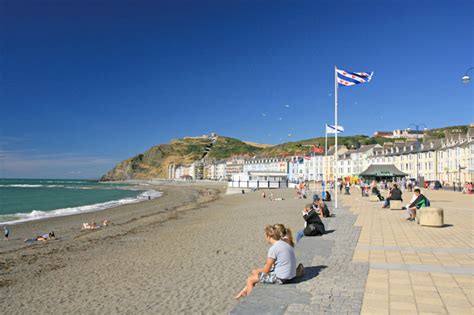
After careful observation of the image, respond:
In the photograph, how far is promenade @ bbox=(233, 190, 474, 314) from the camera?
479 centimetres

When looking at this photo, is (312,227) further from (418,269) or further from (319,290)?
(319,290)

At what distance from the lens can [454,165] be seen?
6231cm

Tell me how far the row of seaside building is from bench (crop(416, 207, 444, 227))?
18.7 metres

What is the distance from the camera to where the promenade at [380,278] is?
189 inches

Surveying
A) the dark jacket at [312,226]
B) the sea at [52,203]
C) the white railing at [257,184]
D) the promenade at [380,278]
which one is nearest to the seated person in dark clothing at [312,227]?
the dark jacket at [312,226]

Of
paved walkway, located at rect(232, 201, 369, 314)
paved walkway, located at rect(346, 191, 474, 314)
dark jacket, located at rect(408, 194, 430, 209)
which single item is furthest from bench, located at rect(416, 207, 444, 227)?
paved walkway, located at rect(232, 201, 369, 314)

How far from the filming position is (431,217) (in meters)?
12.2

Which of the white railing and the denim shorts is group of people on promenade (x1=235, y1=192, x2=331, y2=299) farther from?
the white railing

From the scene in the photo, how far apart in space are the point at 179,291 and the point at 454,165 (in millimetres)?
66327

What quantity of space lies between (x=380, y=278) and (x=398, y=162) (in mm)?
78760

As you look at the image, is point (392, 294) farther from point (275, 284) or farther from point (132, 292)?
point (132, 292)

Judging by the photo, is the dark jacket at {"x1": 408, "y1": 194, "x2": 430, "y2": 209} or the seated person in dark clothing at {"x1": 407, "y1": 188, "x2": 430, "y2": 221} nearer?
the seated person in dark clothing at {"x1": 407, "y1": 188, "x2": 430, "y2": 221}

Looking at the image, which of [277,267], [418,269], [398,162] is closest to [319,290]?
[277,267]

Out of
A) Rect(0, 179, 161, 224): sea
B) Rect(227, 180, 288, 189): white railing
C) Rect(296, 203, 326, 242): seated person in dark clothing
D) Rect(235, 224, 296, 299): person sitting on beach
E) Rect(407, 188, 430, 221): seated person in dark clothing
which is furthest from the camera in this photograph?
Rect(227, 180, 288, 189): white railing
